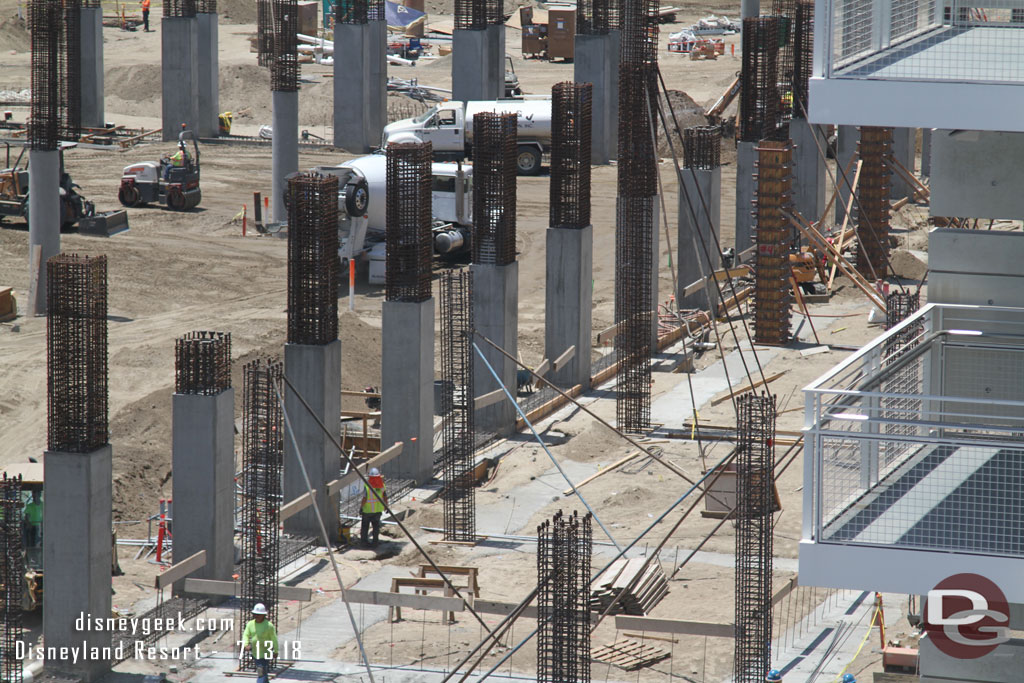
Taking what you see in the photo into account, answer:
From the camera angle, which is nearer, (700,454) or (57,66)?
(700,454)

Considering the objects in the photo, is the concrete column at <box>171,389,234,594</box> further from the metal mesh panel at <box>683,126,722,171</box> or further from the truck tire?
the truck tire

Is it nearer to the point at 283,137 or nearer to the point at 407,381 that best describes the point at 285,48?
the point at 283,137

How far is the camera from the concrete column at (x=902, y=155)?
42.3 meters

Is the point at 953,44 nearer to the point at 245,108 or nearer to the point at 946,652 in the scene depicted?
the point at 946,652

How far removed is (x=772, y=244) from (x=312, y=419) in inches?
481

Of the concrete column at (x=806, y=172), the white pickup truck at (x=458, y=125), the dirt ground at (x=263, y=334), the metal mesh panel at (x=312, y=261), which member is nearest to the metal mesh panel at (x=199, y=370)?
the metal mesh panel at (x=312, y=261)

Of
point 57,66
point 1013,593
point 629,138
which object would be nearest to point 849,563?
point 1013,593

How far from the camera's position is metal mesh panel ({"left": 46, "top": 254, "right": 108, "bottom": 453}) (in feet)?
51.2

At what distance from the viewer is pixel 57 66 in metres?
27.4

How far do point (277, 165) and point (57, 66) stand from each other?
32.1 feet

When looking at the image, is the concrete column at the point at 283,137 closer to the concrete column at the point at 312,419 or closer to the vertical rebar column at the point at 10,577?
the concrete column at the point at 312,419

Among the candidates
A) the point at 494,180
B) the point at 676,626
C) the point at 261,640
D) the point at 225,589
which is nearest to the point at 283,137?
the point at 494,180

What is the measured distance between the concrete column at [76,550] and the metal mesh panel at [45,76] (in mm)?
13574

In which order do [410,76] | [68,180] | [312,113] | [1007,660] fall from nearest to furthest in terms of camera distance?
[1007,660]
[68,180]
[312,113]
[410,76]
